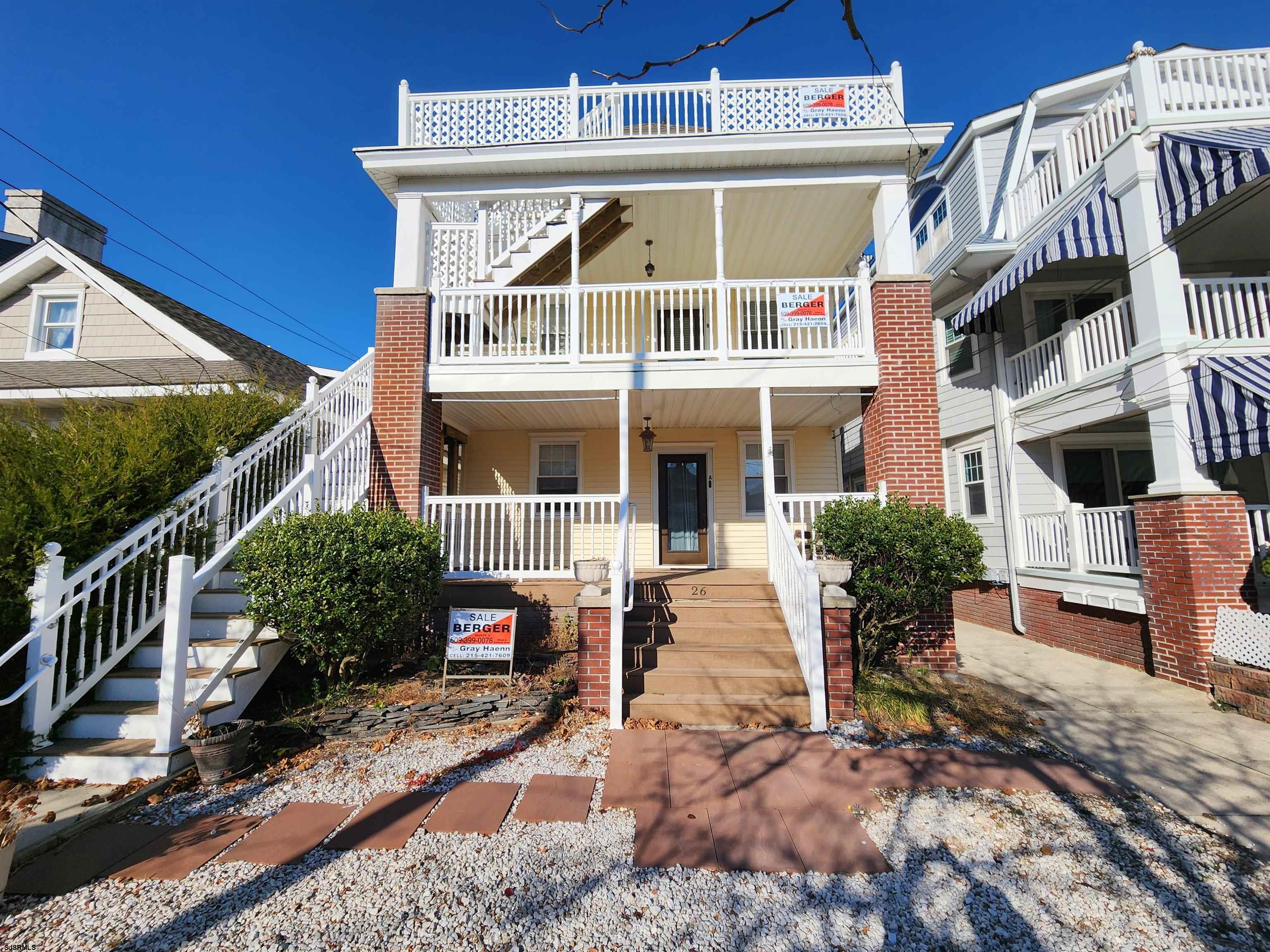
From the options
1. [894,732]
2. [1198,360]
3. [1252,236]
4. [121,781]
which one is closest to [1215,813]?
[894,732]

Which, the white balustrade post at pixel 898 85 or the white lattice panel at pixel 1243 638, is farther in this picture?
the white balustrade post at pixel 898 85

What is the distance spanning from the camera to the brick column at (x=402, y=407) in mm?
7133

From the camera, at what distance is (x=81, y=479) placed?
4.21 metres

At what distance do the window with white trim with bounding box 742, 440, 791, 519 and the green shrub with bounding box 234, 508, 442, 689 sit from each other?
20.1 feet

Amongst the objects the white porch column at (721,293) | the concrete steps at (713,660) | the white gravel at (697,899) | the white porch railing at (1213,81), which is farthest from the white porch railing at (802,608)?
the white porch railing at (1213,81)

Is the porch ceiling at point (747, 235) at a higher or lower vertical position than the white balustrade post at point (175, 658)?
higher

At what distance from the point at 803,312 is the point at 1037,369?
4501mm

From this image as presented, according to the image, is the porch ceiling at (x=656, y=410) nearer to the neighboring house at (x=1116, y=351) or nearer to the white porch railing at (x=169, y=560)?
the white porch railing at (x=169, y=560)

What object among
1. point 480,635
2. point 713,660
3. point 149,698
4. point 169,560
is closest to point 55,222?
point 169,560

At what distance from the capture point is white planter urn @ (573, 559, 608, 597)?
502 centimetres

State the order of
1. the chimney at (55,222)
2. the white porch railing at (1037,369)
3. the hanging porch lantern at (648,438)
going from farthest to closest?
the chimney at (55,222) < the hanging porch lantern at (648,438) < the white porch railing at (1037,369)

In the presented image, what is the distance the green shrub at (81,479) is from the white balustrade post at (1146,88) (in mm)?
11014

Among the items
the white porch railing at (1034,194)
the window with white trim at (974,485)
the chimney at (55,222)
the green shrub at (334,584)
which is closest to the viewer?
the green shrub at (334,584)

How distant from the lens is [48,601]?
11.9ft
